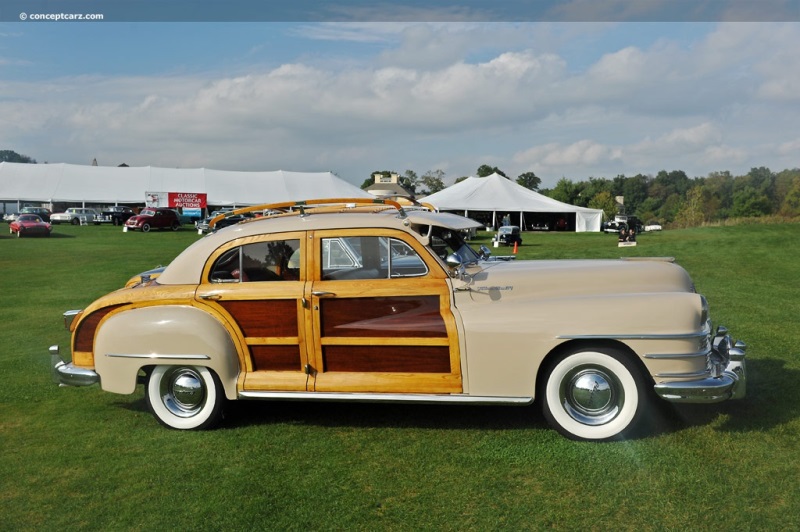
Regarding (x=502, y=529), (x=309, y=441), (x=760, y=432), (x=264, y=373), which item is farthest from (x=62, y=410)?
(x=760, y=432)

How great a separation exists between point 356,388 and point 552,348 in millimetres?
1520

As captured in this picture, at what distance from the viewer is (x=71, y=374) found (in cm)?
570

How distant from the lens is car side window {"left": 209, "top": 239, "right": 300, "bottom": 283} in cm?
547

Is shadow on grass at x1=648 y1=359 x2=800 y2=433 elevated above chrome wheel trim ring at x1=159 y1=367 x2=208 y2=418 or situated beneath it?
situated beneath

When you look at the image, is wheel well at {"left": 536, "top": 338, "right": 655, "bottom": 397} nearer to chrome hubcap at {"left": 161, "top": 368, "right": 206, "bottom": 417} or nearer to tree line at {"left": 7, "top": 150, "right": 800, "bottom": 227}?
chrome hubcap at {"left": 161, "top": 368, "right": 206, "bottom": 417}

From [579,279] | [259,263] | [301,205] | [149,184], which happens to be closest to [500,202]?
[149,184]

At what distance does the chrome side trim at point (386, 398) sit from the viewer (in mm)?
5047

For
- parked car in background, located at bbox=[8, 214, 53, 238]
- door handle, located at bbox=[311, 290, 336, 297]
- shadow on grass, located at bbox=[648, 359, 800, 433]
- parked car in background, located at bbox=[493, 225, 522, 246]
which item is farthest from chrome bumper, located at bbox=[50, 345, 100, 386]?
parked car in background, located at bbox=[8, 214, 53, 238]

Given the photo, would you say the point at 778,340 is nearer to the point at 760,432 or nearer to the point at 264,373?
the point at 760,432

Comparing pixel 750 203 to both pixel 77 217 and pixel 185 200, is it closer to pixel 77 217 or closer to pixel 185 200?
pixel 185 200

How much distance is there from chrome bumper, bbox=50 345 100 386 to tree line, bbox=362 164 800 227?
65.8m

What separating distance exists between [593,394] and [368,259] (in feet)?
6.60

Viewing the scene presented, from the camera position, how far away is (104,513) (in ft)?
13.3

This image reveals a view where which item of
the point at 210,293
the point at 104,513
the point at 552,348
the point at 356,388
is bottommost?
the point at 104,513
